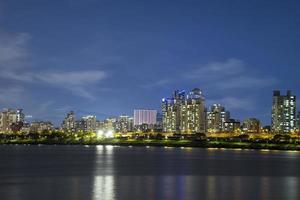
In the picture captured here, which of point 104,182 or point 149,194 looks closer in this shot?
point 149,194

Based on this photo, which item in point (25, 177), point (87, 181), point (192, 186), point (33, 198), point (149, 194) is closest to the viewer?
→ point (33, 198)

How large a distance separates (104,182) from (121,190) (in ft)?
21.6

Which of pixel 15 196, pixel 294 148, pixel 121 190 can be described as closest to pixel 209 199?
pixel 121 190

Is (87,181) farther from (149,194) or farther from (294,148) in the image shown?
(294,148)

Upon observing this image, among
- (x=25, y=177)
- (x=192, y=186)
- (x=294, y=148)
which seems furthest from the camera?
(x=294, y=148)

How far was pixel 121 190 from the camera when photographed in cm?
4128

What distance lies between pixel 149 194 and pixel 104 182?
9436 mm

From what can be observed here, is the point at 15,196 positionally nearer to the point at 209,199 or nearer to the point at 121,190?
the point at 121,190

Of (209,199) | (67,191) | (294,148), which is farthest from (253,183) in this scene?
(294,148)

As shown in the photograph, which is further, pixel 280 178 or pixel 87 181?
pixel 280 178

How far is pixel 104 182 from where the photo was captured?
47625mm

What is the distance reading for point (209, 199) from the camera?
3697cm

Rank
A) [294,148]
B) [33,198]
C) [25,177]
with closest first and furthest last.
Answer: [33,198] → [25,177] → [294,148]

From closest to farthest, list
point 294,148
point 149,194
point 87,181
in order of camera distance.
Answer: point 149,194 → point 87,181 → point 294,148
